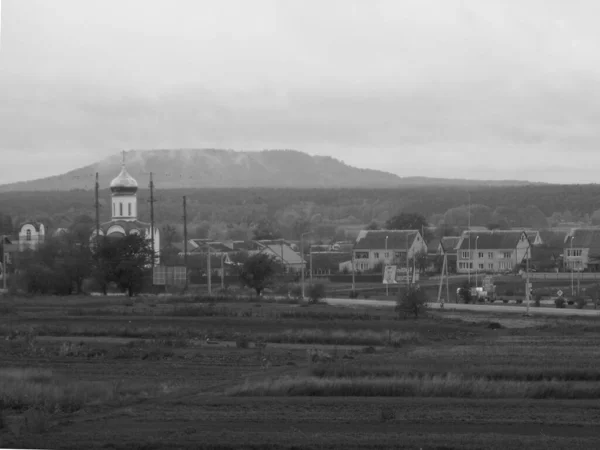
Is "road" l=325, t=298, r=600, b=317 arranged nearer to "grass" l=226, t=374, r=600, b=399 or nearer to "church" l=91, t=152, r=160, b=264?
"grass" l=226, t=374, r=600, b=399

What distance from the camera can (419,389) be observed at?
20.6 meters

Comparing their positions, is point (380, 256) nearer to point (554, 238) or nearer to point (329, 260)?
point (329, 260)

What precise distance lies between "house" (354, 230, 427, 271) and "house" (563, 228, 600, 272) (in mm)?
10778

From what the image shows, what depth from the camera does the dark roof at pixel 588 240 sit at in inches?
3076

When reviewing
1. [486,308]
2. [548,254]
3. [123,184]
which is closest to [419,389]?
[486,308]

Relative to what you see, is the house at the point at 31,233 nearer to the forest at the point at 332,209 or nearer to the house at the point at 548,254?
the forest at the point at 332,209

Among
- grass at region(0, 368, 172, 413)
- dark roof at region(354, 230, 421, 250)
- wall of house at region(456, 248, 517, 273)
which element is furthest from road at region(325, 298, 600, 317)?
dark roof at region(354, 230, 421, 250)

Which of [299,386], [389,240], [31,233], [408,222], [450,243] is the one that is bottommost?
[299,386]

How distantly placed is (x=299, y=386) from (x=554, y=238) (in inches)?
2971

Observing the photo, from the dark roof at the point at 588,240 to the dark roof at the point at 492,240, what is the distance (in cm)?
395

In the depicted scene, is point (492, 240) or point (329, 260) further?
point (329, 260)

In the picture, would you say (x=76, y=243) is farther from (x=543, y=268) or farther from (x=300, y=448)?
(x=300, y=448)

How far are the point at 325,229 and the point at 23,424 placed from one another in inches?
4933

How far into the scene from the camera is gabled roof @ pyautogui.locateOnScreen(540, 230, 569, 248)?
284 feet
